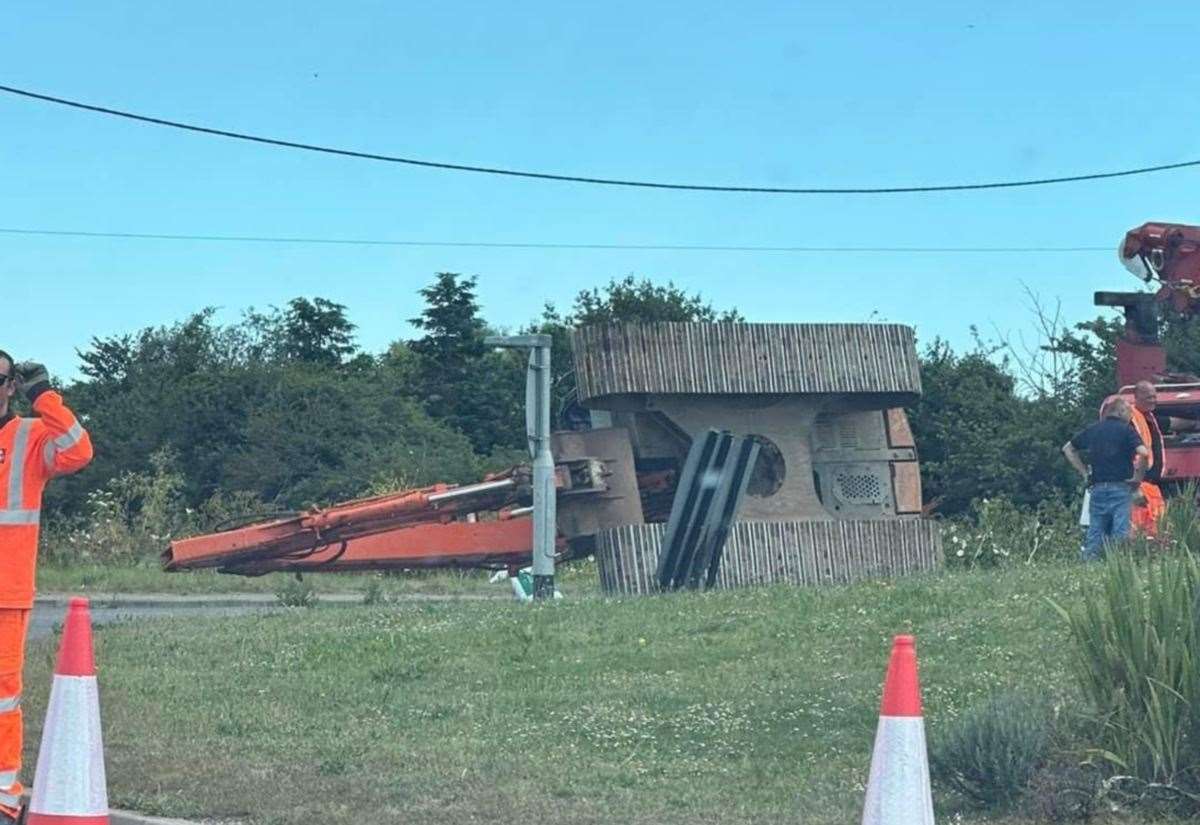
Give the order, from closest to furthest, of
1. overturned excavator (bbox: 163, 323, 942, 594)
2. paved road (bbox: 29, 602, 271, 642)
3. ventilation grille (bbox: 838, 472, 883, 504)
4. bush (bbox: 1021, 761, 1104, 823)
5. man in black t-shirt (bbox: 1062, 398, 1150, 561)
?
1. bush (bbox: 1021, 761, 1104, 823)
2. man in black t-shirt (bbox: 1062, 398, 1150, 561)
3. overturned excavator (bbox: 163, 323, 942, 594)
4. ventilation grille (bbox: 838, 472, 883, 504)
5. paved road (bbox: 29, 602, 271, 642)

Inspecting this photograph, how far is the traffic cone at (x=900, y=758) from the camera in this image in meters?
5.32

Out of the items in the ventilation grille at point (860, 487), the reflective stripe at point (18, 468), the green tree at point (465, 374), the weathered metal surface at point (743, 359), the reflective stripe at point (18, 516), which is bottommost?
the reflective stripe at point (18, 516)

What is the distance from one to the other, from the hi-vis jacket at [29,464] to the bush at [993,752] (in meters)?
3.82

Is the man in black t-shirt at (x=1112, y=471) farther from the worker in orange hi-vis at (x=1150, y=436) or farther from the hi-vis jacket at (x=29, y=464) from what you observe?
the hi-vis jacket at (x=29, y=464)

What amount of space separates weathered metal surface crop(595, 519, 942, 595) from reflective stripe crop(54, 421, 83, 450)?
9841 mm

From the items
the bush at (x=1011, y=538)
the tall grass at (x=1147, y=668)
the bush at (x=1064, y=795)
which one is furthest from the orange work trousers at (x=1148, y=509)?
the bush at (x=1064, y=795)

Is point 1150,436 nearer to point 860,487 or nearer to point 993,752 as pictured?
point 860,487

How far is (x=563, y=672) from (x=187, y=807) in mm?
3461

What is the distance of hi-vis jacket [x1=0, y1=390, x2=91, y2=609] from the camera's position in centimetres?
741

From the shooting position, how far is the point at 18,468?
24.7ft

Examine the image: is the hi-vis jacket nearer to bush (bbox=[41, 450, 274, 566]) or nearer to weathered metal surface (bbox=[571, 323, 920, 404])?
weathered metal surface (bbox=[571, 323, 920, 404])

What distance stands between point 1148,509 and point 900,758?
33.9ft

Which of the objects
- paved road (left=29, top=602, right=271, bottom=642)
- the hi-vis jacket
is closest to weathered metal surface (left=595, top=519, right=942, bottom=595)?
paved road (left=29, top=602, right=271, bottom=642)

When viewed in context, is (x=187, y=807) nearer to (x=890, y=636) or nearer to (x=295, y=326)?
(x=890, y=636)
